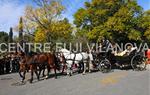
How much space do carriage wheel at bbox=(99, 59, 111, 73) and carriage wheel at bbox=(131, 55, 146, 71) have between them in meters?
1.41

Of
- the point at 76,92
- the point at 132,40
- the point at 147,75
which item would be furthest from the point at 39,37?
the point at 76,92

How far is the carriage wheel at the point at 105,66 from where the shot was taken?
825 inches

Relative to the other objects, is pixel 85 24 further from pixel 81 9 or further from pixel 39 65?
pixel 39 65

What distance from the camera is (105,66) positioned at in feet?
69.6

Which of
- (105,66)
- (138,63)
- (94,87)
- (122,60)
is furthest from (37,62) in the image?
(138,63)

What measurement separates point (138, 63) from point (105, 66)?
→ 1.96m

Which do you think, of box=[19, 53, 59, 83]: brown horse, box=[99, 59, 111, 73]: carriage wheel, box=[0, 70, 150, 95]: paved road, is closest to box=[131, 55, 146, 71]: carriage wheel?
box=[99, 59, 111, 73]: carriage wheel

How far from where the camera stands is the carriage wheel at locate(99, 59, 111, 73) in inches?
825

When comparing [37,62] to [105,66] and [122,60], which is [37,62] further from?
[122,60]

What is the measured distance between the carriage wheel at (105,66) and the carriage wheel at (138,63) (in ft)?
4.63

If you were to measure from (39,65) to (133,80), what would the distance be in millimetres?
5619

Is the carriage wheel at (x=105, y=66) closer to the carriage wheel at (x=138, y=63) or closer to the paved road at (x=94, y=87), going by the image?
the carriage wheel at (x=138, y=63)

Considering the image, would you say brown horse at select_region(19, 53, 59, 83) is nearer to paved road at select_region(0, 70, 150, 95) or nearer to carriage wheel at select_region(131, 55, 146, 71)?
paved road at select_region(0, 70, 150, 95)

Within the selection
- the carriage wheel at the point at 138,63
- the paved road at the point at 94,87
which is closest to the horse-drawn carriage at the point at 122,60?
the carriage wheel at the point at 138,63
